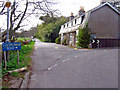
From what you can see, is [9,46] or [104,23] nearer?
[9,46]

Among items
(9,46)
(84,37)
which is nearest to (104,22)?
(84,37)

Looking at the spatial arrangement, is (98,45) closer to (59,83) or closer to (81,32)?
(81,32)

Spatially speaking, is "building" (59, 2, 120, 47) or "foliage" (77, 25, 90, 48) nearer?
"foliage" (77, 25, 90, 48)

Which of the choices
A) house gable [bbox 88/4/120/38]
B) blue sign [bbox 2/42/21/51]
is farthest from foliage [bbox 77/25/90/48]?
blue sign [bbox 2/42/21/51]

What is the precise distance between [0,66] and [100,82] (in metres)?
4.95

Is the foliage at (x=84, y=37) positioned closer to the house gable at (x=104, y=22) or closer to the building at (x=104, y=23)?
the building at (x=104, y=23)

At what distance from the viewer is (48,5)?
8.76 metres

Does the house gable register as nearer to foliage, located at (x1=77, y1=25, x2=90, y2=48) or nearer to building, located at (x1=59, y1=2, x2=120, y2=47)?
building, located at (x1=59, y1=2, x2=120, y2=47)

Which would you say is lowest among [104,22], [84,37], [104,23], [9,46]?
[9,46]

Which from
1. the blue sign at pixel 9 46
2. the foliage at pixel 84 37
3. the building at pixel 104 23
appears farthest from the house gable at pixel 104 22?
the blue sign at pixel 9 46

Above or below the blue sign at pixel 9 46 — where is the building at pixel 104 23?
above

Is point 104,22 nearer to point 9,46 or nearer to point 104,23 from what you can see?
point 104,23

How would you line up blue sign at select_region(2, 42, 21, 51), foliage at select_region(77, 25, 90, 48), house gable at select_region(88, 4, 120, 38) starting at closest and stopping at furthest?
blue sign at select_region(2, 42, 21, 51), foliage at select_region(77, 25, 90, 48), house gable at select_region(88, 4, 120, 38)

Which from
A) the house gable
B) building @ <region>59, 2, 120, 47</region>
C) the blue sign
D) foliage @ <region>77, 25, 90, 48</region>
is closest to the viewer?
the blue sign
